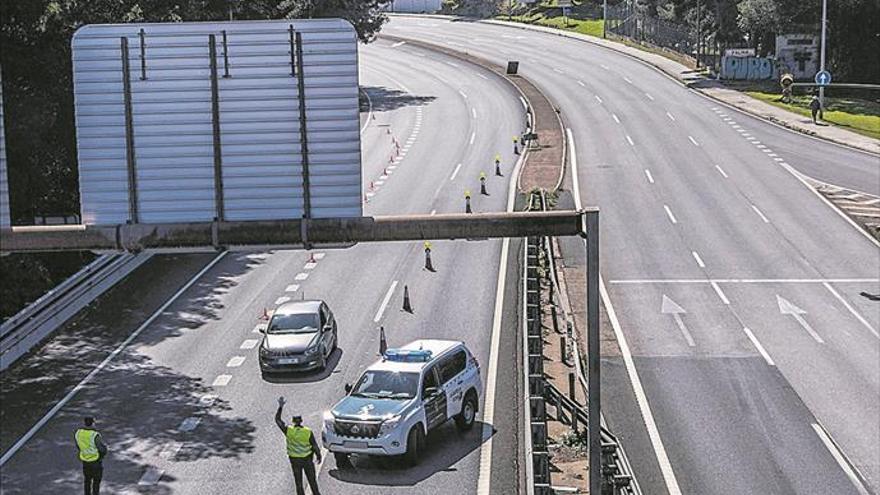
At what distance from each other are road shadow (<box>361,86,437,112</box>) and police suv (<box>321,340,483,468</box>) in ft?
180

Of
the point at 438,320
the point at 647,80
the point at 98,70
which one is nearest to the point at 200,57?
the point at 98,70

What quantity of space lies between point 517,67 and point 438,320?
193 ft

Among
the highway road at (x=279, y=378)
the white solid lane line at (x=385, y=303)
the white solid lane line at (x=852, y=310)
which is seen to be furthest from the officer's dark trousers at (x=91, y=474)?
the white solid lane line at (x=852, y=310)

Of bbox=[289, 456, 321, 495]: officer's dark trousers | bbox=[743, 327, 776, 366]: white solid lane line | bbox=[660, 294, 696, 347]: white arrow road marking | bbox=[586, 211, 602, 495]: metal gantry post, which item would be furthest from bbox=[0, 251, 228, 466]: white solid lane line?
bbox=[743, 327, 776, 366]: white solid lane line

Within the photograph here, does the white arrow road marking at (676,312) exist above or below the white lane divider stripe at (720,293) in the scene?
below

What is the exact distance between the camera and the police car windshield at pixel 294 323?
118 ft

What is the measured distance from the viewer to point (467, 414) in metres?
30.6

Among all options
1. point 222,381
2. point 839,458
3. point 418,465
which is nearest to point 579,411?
point 418,465

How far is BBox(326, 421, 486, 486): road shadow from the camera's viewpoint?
27.8 m

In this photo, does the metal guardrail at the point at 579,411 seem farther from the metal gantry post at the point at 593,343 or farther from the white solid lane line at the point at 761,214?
the white solid lane line at the point at 761,214

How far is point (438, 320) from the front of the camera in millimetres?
40375

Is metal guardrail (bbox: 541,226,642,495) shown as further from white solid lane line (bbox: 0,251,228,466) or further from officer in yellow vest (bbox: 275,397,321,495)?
white solid lane line (bbox: 0,251,228,466)

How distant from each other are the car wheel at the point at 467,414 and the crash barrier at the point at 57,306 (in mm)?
14256

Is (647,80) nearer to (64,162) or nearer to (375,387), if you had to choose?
(64,162)
